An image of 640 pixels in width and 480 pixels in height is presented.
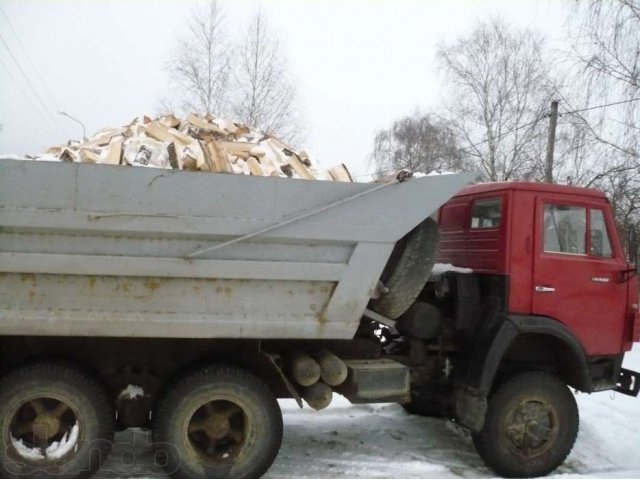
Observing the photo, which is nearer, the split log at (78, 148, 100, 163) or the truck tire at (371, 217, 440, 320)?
the split log at (78, 148, 100, 163)

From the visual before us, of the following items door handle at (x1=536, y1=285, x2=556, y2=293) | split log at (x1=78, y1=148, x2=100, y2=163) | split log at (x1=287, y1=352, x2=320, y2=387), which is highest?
split log at (x1=78, y1=148, x2=100, y2=163)

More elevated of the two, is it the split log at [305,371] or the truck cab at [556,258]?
the truck cab at [556,258]

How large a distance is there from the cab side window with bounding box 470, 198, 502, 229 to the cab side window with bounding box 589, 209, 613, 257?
0.88 meters

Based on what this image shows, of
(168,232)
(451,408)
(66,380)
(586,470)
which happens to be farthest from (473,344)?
(66,380)

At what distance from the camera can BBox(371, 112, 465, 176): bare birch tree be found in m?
24.3

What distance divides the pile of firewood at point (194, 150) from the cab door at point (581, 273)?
188 centimetres

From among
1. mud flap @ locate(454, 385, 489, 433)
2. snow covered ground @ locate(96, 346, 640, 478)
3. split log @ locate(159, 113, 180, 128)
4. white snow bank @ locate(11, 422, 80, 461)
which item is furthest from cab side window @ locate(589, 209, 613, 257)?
white snow bank @ locate(11, 422, 80, 461)

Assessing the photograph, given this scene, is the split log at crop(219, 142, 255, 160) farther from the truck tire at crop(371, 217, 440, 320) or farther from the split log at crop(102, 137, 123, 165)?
the truck tire at crop(371, 217, 440, 320)

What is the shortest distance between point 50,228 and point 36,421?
137 centimetres

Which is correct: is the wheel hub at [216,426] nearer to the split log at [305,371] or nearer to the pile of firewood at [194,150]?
the split log at [305,371]

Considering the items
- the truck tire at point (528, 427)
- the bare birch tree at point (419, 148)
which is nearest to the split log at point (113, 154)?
the truck tire at point (528, 427)

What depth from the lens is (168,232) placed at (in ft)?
11.9

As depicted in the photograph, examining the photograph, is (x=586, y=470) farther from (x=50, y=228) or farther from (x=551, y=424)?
(x=50, y=228)

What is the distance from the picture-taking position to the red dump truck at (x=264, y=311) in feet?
11.7
